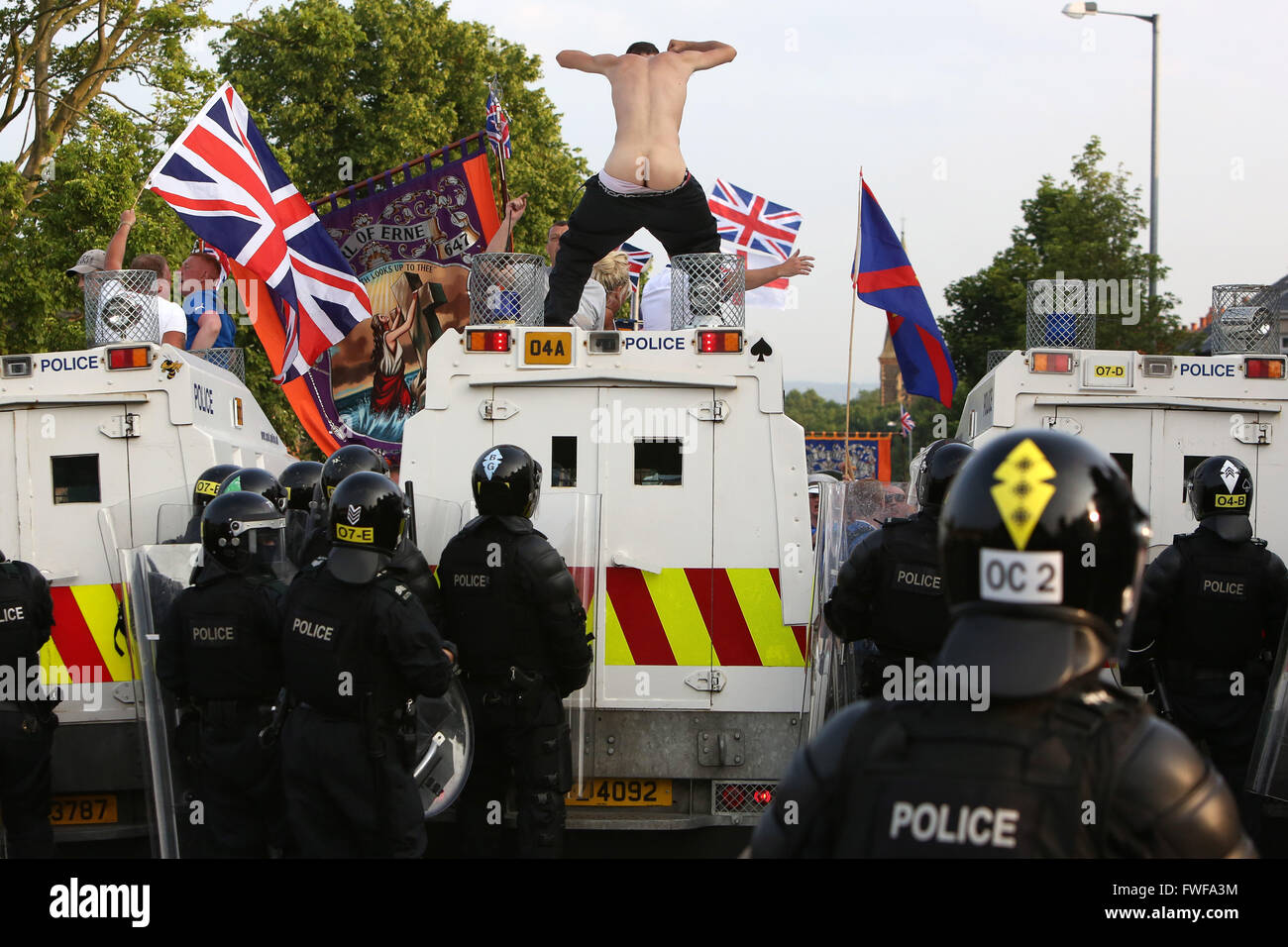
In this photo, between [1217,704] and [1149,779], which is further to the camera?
[1217,704]

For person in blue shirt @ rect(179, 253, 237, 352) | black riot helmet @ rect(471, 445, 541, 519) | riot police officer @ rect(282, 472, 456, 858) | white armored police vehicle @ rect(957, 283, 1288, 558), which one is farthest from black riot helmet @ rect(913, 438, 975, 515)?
person in blue shirt @ rect(179, 253, 237, 352)

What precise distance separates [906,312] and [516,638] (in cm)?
544

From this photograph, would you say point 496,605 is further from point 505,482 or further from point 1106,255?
point 1106,255

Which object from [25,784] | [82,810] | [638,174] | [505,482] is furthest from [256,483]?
[638,174]

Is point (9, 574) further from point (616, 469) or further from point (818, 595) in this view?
point (818, 595)

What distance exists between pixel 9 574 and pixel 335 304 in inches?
166

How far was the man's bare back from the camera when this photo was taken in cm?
740

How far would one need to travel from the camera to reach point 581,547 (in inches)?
252

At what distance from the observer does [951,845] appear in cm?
188

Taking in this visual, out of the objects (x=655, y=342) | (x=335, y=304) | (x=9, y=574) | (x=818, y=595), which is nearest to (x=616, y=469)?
(x=655, y=342)

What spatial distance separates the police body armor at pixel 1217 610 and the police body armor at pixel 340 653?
355cm

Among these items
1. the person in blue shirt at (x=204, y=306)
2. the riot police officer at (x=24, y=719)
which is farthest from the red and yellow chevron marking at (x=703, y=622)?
the person in blue shirt at (x=204, y=306)
